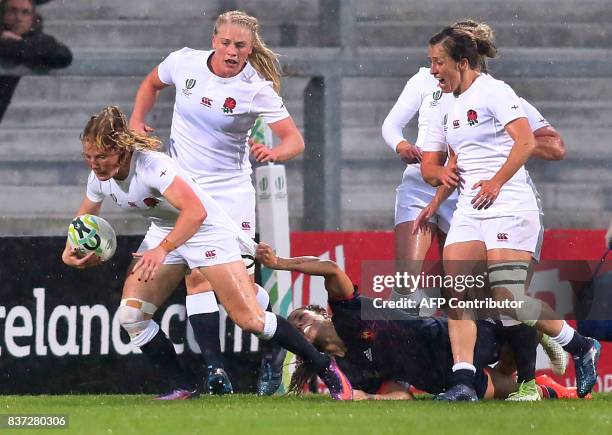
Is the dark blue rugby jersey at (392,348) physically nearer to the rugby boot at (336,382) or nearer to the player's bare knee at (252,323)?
the rugby boot at (336,382)

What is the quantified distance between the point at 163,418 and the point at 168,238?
0.92 meters

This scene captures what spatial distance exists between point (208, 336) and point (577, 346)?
1.87 metres

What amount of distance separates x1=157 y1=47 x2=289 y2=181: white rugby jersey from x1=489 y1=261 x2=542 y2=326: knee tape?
1.53m

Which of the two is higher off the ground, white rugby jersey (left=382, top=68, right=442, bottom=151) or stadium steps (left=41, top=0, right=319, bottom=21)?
stadium steps (left=41, top=0, right=319, bottom=21)

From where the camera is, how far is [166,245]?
653 centimetres

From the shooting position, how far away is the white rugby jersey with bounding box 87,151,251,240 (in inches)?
263

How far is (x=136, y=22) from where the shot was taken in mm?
10281

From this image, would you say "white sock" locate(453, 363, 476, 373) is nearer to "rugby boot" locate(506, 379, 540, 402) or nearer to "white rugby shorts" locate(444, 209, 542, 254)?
"rugby boot" locate(506, 379, 540, 402)

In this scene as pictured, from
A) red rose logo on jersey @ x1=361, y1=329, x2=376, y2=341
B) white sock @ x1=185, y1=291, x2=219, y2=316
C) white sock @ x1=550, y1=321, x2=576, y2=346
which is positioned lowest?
white sock @ x1=550, y1=321, x2=576, y2=346

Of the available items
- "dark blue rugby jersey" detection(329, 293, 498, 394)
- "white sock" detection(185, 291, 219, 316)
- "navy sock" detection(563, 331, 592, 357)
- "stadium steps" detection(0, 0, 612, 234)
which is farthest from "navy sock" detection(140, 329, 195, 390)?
"stadium steps" detection(0, 0, 612, 234)

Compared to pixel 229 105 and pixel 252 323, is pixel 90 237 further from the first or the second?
pixel 229 105

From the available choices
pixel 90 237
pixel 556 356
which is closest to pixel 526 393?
pixel 556 356

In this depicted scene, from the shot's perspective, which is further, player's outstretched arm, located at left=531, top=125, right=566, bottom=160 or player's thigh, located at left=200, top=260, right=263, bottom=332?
player's outstretched arm, located at left=531, top=125, right=566, bottom=160

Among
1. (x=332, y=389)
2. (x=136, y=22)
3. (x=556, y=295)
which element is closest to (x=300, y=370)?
(x=332, y=389)
